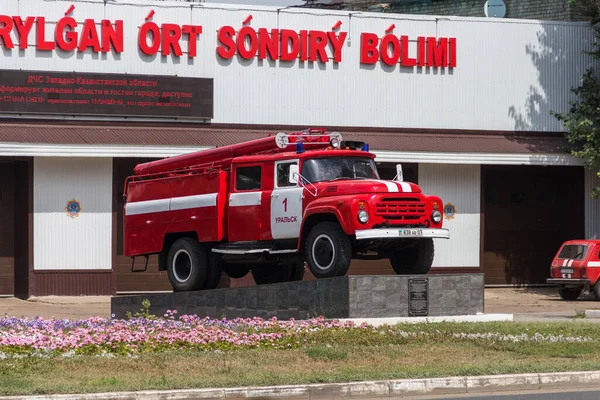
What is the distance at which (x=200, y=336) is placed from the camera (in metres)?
17.0

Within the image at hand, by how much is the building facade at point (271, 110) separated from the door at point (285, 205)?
1089 centimetres

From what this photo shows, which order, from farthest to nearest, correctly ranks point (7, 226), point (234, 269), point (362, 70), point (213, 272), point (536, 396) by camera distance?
point (362, 70) → point (7, 226) → point (234, 269) → point (213, 272) → point (536, 396)

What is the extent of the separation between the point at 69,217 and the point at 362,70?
32.1ft

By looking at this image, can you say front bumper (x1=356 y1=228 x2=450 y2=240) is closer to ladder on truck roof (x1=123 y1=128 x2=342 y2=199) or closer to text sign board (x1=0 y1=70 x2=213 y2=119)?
ladder on truck roof (x1=123 y1=128 x2=342 y2=199)

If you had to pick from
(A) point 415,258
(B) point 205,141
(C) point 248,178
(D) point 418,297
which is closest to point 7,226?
(B) point 205,141

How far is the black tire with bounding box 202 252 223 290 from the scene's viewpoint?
22.6 m

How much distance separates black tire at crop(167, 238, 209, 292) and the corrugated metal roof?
8.65m

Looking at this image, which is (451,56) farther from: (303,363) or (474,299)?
(303,363)

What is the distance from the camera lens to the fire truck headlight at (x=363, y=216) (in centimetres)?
1919

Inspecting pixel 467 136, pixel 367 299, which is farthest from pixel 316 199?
pixel 467 136

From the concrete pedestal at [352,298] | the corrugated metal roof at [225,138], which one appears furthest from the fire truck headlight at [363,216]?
the corrugated metal roof at [225,138]

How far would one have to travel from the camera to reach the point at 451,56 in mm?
34906

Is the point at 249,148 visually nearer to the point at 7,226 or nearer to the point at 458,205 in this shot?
the point at 7,226

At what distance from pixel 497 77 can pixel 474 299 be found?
15.7m
